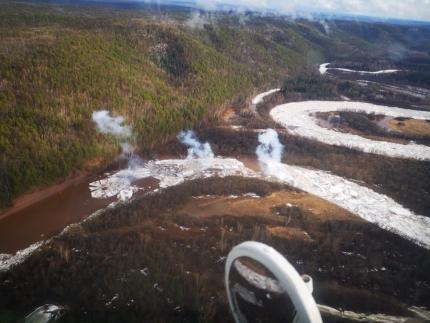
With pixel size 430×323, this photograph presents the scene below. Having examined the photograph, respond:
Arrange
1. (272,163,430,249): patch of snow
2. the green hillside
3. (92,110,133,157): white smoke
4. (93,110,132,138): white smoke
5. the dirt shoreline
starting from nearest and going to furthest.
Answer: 1. (272,163,430,249): patch of snow
2. the dirt shoreline
3. the green hillside
4. (92,110,133,157): white smoke
5. (93,110,132,138): white smoke

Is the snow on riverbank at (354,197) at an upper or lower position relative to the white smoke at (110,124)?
lower

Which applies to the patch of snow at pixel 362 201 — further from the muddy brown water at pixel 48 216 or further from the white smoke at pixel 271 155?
the muddy brown water at pixel 48 216

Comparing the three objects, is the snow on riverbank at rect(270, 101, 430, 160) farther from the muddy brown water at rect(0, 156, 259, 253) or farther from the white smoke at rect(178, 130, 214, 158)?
the muddy brown water at rect(0, 156, 259, 253)

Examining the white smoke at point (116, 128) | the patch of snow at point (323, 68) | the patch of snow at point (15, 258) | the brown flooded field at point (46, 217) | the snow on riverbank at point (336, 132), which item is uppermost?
the white smoke at point (116, 128)

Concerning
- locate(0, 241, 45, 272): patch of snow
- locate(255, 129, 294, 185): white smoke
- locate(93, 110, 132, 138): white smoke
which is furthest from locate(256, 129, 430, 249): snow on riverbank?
locate(0, 241, 45, 272): patch of snow

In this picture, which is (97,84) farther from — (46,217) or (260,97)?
(260,97)

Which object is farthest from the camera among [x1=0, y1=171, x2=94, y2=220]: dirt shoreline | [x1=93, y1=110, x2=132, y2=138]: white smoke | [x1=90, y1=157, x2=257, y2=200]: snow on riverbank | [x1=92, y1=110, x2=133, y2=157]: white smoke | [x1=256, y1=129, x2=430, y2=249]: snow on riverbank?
[x1=93, y1=110, x2=132, y2=138]: white smoke

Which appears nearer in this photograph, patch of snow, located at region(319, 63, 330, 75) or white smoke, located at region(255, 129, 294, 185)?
white smoke, located at region(255, 129, 294, 185)

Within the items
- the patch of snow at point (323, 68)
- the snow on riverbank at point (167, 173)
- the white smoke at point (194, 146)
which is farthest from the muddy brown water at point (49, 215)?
the patch of snow at point (323, 68)

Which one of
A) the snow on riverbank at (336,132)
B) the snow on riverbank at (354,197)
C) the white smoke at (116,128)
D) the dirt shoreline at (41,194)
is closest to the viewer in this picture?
the snow on riverbank at (354,197)
